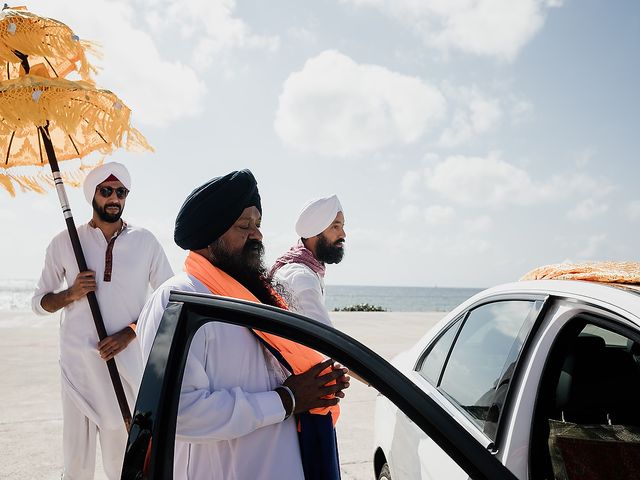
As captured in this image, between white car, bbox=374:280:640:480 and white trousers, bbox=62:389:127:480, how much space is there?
191 cm

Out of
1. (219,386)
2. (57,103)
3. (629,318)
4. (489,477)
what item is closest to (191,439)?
(219,386)

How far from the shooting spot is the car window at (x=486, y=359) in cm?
194

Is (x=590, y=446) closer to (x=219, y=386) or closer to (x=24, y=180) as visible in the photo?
(x=219, y=386)

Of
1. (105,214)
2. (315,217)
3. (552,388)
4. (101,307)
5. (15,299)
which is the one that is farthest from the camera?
(15,299)

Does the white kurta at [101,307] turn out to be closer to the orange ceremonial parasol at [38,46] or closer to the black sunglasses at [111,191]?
the black sunglasses at [111,191]

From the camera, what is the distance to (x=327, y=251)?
3.71m

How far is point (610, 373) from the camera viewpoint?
6.49 feet

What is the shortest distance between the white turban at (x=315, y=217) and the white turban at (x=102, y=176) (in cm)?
120

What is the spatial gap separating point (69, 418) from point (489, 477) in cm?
302

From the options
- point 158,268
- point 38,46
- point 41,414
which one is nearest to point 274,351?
point 158,268

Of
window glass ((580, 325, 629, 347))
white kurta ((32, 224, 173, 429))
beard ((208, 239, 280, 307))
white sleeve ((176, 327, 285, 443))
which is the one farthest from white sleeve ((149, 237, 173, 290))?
window glass ((580, 325, 629, 347))

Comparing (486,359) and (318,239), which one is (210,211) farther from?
(318,239)

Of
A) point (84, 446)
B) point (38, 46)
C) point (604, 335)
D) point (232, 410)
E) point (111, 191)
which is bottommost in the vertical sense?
point (84, 446)

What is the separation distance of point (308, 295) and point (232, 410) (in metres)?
1.49
